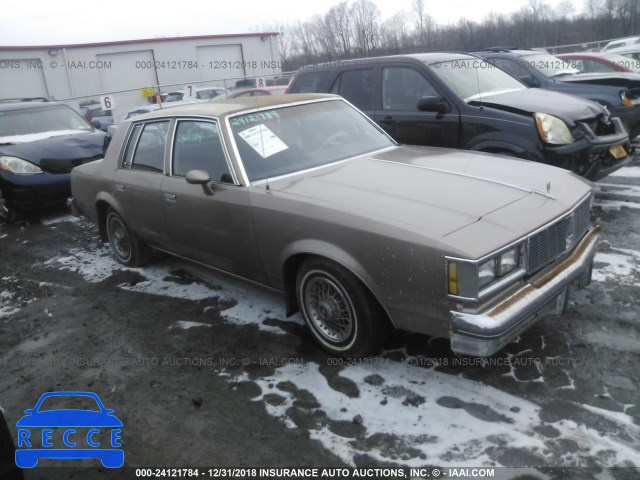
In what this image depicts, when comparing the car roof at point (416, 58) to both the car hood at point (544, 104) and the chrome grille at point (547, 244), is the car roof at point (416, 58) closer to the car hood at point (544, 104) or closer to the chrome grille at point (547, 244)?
the car hood at point (544, 104)

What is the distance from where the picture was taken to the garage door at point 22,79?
2953 centimetres

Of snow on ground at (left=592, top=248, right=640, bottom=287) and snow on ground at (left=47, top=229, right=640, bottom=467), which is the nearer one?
snow on ground at (left=47, top=229, right=640, bottom=467)

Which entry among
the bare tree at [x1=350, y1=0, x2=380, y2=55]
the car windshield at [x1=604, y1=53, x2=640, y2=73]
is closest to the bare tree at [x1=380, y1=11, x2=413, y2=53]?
the bare tree at [x1=350, y1=0, x2=380, y2=55]

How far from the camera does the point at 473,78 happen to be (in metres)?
6.25

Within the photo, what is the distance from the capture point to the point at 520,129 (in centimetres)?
541

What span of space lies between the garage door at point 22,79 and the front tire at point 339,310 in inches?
1252

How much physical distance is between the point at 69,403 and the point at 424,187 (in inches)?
106

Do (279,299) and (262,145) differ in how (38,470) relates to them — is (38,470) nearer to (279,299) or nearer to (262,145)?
(279,299)

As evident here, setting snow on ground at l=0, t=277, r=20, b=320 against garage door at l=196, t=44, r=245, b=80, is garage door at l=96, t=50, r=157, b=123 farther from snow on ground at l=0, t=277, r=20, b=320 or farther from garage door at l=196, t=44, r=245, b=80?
snow on ground at l=0, t=277, r=20, b=320

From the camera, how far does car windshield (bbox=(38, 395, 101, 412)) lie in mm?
3322

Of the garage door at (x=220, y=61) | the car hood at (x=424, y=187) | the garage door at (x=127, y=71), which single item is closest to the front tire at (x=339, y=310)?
the car hood at (x=424, y=187)

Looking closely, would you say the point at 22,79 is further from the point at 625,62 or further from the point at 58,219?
the point at 625,62

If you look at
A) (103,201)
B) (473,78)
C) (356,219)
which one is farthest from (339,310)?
(473,78)

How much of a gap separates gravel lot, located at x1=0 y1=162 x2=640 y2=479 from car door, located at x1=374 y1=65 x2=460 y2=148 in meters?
2.04
